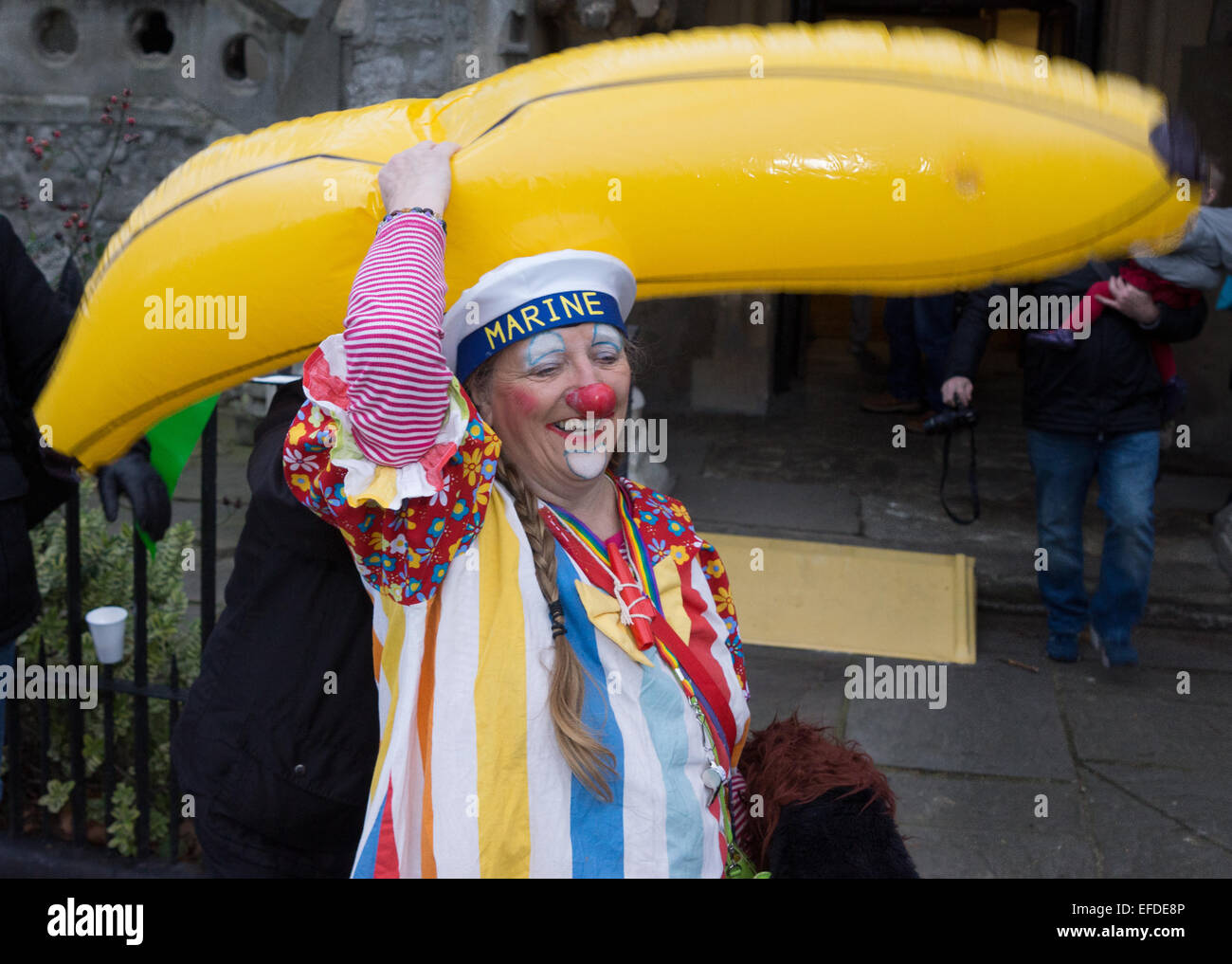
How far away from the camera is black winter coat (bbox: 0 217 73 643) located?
2.58 m

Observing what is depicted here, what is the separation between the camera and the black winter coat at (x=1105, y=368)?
4.42 metres

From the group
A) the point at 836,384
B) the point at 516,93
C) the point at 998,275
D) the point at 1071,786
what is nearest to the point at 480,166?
the point at 516,93

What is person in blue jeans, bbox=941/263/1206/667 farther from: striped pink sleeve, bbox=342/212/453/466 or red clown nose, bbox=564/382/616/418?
striped pink sleeve, bbox=342/212/453/466

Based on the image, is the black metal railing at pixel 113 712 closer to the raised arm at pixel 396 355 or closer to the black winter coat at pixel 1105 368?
the raised arm at pixel 396 355

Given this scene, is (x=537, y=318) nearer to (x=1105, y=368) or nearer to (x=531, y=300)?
(x=531, y=300)

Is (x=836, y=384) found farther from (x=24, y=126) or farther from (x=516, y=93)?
(x=516, y=93)

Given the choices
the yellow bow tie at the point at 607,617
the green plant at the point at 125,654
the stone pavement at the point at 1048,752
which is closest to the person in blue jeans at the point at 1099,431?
the stone pavement at the point at 1048,752

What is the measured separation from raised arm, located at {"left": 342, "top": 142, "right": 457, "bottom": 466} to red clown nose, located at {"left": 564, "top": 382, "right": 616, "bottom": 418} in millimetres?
250

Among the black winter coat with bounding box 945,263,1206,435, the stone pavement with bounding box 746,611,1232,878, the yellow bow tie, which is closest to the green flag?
the yellow bow tie

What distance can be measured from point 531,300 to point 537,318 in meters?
0.03

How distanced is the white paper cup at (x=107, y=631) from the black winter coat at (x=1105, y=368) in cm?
314

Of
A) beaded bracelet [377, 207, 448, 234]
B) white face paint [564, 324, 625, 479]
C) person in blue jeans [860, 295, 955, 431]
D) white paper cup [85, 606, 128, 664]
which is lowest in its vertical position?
white paper cup [85, 606, 128, 664]

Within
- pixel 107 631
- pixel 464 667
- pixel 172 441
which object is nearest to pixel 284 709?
pixel 464 667

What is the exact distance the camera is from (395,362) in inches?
60.7
